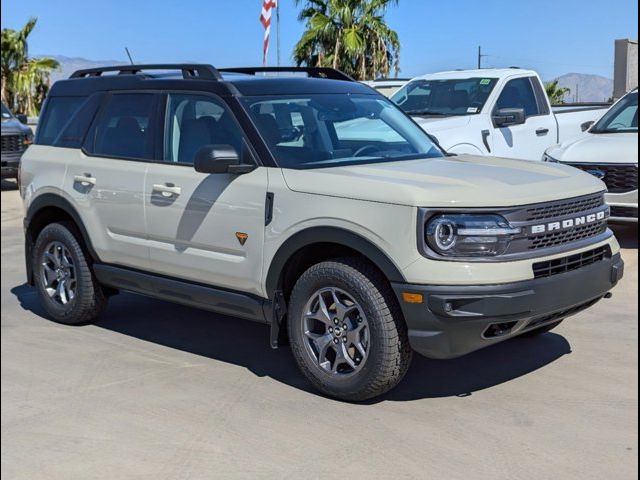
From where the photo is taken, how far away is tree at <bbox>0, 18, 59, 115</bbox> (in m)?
28.8

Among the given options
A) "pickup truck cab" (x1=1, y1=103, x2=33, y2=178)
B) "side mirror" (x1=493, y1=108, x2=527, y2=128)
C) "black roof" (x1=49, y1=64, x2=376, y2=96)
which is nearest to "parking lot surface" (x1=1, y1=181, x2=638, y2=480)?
"black roof" (x1=49, y1=64, x2=376, y2=96)

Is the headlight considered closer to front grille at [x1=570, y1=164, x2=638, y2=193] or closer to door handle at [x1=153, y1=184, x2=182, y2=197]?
door handle at [x1=153, y1=184, x2=182, y2=197]

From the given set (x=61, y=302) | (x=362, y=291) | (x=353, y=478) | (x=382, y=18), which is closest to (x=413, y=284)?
(x=362, y=291)

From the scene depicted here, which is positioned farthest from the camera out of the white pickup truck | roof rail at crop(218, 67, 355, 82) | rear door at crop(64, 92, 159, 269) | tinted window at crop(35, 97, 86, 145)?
the white pickup truck

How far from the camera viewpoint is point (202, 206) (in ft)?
17.6

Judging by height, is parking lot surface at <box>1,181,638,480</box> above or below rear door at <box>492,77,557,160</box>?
below

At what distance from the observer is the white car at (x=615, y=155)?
29.3ft

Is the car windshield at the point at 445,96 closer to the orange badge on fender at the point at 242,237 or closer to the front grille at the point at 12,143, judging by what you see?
the orange badge on fender at the point at 242,237

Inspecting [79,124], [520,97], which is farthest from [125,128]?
[520,97]

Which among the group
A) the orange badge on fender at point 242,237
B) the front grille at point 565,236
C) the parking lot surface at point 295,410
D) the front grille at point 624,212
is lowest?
the parking lot surface at point 295,410

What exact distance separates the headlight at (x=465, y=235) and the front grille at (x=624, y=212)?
4.95m

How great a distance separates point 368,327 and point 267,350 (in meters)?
1.42

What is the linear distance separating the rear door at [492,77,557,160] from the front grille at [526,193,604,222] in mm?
5353

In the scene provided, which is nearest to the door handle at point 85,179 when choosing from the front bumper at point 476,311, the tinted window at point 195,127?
the tinted window at point 195,127
